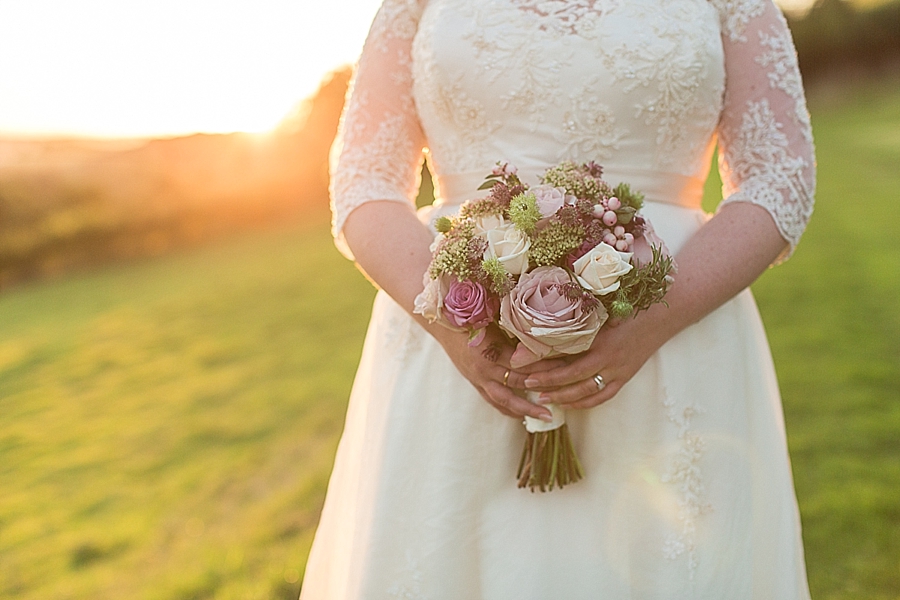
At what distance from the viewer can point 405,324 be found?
6.82 feet

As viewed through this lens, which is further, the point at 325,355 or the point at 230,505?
the point at 325,355

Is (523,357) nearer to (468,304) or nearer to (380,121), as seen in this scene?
(468,304)

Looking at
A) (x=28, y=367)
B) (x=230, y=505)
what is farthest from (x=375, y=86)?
(x=28, y=367)

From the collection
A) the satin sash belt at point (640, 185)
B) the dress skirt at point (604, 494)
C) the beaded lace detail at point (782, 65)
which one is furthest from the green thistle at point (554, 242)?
the beaded lace detail at point (782, 65)

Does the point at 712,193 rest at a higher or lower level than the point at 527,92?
lower

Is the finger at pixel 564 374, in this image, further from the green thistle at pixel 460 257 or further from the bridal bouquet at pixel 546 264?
the green thistle at pixel 460 257

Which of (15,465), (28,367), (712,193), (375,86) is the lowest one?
(712,193)

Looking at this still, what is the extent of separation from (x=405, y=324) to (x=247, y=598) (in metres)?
2.42

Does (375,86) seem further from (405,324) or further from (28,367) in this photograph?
(28,367)

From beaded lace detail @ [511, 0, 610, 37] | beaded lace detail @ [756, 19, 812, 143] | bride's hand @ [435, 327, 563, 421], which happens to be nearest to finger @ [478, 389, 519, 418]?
bride's hand @ [435, 327, 563, 421]

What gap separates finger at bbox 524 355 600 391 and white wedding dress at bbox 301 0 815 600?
30 cm

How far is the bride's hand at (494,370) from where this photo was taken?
167 centimetres

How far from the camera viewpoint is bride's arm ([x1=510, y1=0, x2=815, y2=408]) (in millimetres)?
1803

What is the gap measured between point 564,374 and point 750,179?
2.59 feet
